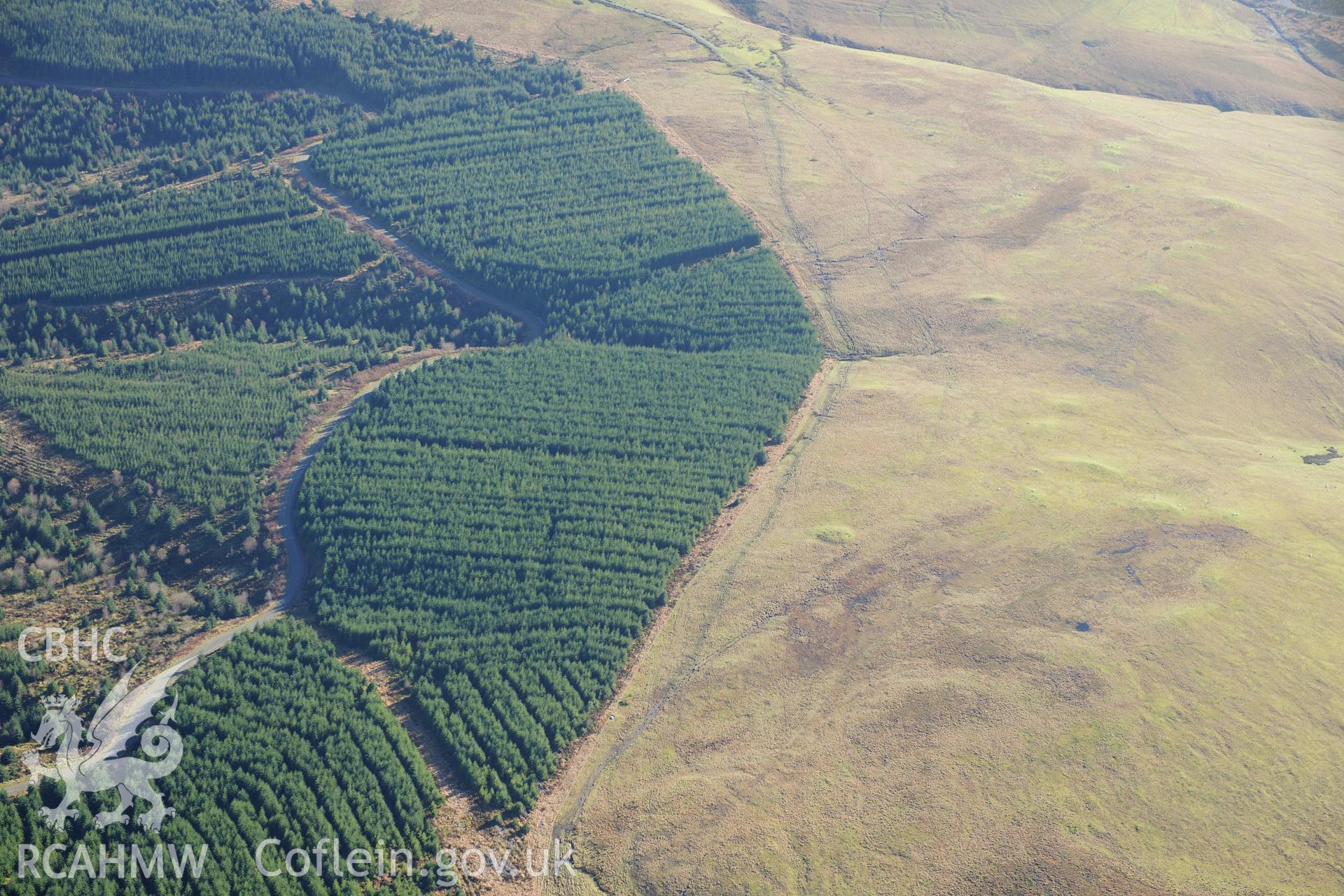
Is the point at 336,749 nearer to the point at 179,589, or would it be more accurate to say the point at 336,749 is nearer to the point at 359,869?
the point at 359,869

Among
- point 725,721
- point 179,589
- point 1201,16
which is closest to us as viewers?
point 725,721

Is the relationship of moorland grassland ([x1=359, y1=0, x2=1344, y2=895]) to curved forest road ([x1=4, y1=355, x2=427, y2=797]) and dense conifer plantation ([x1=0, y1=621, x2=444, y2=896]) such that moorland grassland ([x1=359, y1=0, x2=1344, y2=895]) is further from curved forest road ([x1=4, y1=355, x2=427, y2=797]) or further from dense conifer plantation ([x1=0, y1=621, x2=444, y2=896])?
curved forest road ([x1=4, y1=355, x2=427, y2=797])

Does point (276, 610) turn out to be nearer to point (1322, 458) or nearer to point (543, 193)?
point (543, 193)

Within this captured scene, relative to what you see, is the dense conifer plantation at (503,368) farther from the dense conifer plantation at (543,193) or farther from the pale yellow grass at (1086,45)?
the pale yellow grass at (1086,45)

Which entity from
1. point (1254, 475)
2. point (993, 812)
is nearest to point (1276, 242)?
point (1254, 475)

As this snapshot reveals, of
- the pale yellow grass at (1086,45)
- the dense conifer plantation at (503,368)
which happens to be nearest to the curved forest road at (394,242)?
the dense conifer plantation at (503,368)

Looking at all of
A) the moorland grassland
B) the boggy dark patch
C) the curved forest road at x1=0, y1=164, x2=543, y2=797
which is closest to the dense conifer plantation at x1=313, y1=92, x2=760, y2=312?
the curved forest road at x1=0, y1=164, x2=543, y2=797

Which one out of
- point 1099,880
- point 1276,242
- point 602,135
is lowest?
point 1099,880
